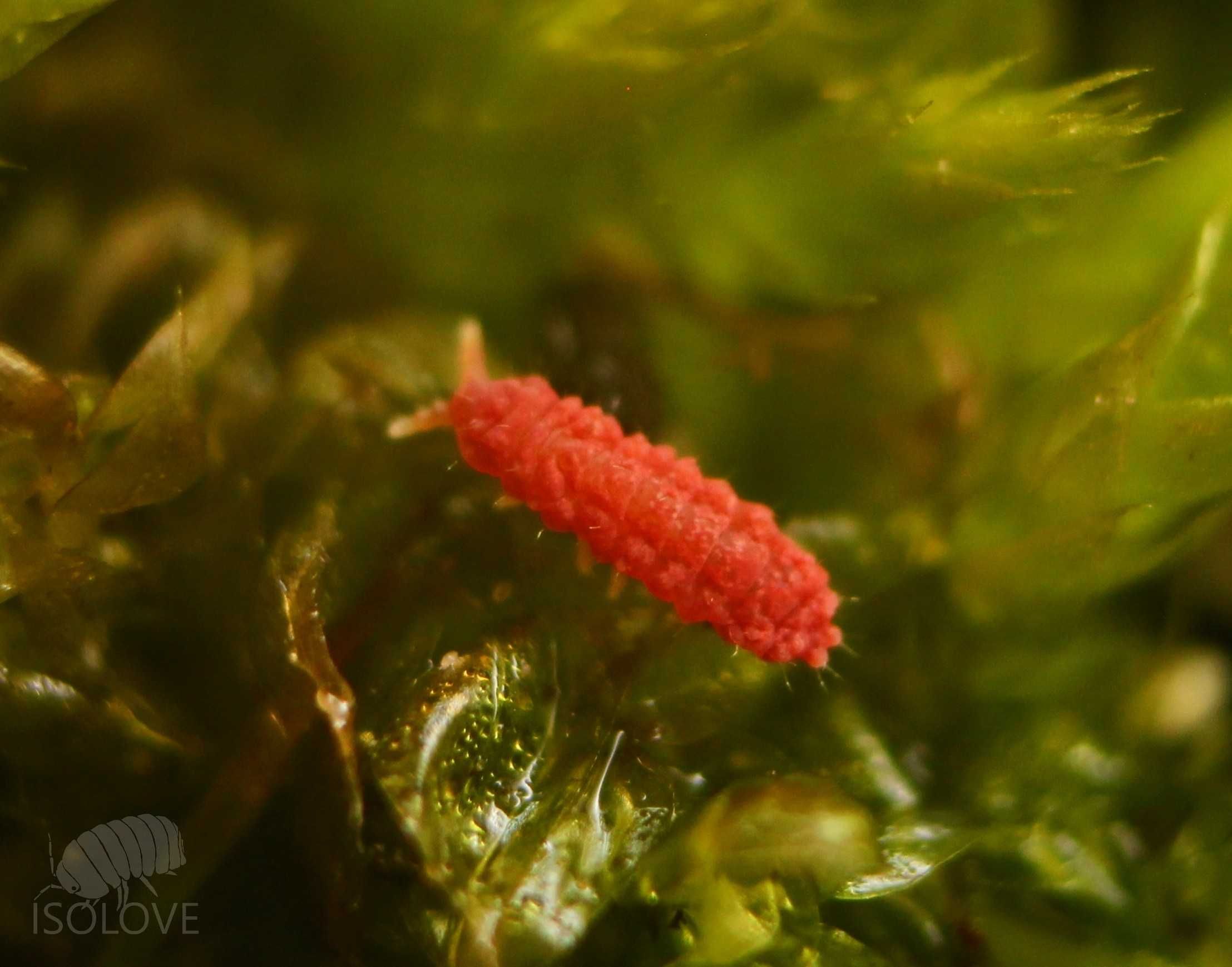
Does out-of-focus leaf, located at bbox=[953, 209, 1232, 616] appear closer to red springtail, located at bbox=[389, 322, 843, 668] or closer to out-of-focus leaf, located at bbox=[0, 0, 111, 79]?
red springtail, located at bbox=[389, 322, 843, 668]

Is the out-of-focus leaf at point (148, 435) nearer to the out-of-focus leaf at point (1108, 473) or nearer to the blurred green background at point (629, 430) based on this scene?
the blurred green background at point (629, 430)

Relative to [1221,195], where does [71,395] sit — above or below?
above

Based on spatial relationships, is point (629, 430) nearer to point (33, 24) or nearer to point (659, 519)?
point (659, 519)

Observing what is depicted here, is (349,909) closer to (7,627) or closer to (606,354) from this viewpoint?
(7,627)

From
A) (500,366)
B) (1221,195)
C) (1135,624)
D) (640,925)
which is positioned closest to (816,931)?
(640,925)

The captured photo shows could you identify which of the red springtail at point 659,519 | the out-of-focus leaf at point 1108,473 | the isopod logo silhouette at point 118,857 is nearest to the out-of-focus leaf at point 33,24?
the red springtail at point 659,519

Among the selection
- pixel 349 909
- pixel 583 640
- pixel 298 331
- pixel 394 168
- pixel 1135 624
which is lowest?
pixel 1135 624
